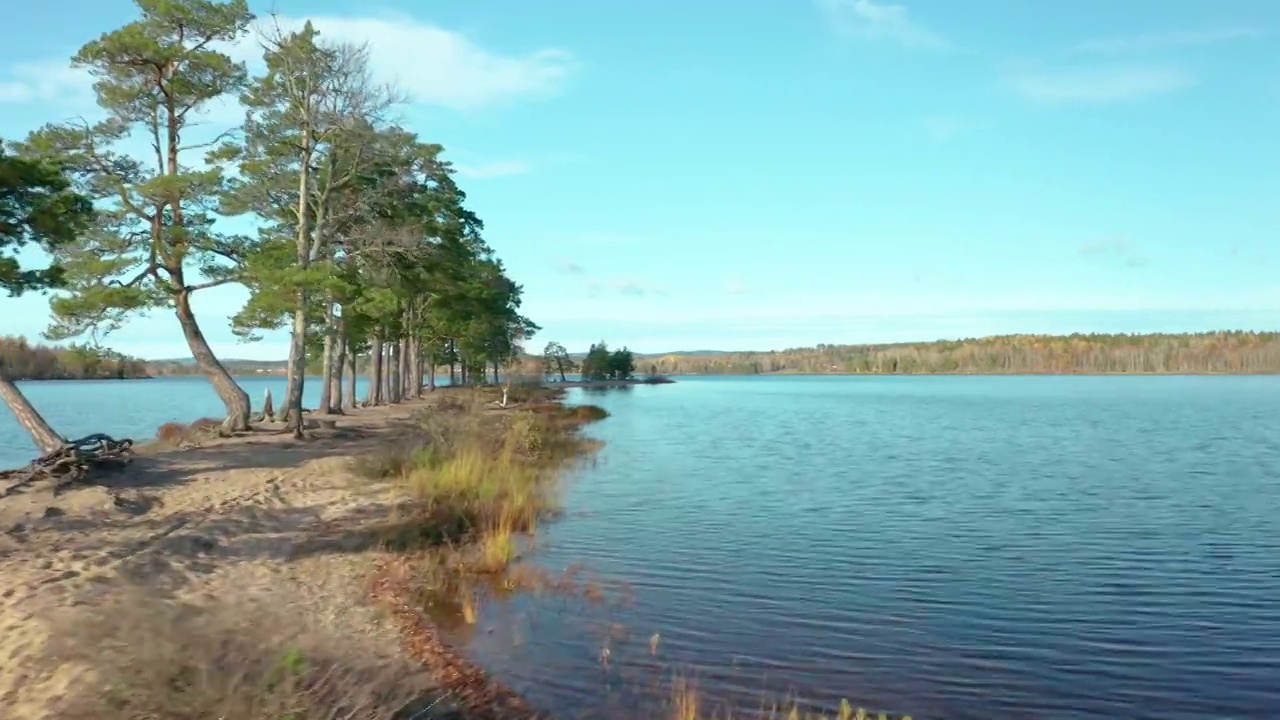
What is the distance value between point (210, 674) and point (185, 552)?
6681 mm

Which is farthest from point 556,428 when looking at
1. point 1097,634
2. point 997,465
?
point 1097,634

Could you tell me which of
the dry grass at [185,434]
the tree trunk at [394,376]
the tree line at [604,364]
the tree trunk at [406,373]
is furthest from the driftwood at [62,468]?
the tree line at [604,364]

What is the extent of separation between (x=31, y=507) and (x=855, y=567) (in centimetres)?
1199

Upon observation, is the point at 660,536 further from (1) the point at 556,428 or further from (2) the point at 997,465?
(1) the point at 556,428

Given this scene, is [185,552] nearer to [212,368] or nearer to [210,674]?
[210,674]

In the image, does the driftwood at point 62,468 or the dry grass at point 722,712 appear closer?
the dry grass at point 722,712

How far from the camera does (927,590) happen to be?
42.5ft

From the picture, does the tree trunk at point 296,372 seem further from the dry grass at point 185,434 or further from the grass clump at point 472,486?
the grass clump at point 472,486

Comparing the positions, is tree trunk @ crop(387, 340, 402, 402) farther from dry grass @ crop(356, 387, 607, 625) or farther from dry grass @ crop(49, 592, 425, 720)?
dry grass @ crop(49, 592, 425, 720)

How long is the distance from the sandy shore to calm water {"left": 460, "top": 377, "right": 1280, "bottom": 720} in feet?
4.29

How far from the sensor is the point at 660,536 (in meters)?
16.9

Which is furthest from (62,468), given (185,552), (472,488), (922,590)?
(922,590)

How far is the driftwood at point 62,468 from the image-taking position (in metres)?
14.6

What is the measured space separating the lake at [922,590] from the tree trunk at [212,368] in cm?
874
